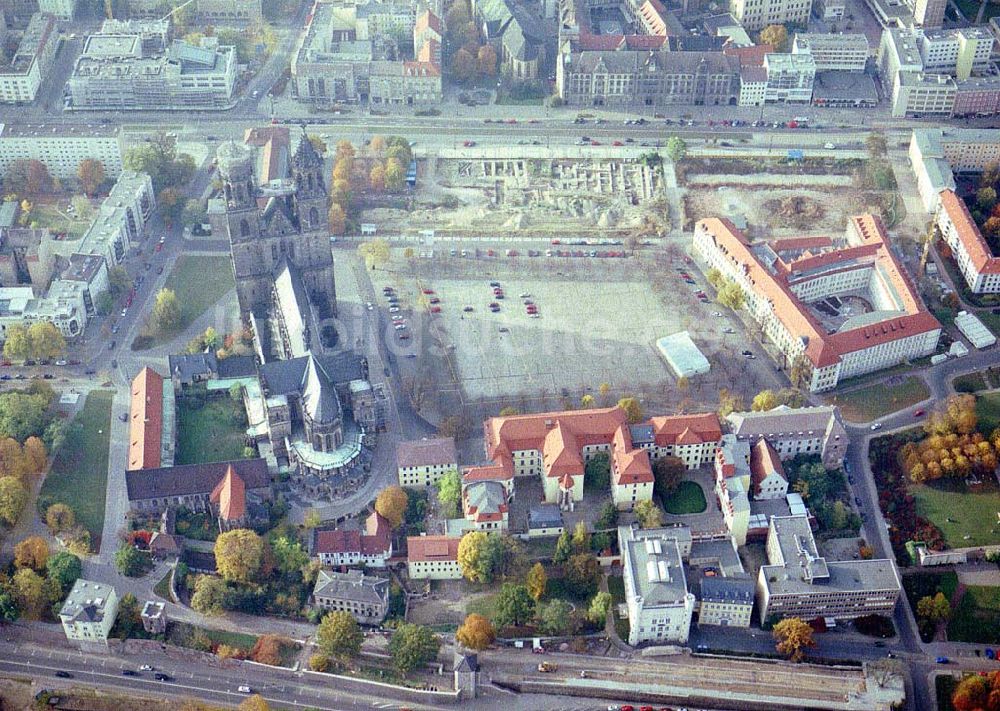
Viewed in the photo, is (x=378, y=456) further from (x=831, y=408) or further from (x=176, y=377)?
(x=831, y=408)

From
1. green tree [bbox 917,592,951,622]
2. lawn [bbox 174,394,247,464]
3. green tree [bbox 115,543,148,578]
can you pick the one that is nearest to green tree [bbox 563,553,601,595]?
green tree [bbox 917,592,951,622]

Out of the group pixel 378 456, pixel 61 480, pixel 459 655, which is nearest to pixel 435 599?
pixel 459 655

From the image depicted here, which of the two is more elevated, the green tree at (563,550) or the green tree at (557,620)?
the green tree at (563,550)

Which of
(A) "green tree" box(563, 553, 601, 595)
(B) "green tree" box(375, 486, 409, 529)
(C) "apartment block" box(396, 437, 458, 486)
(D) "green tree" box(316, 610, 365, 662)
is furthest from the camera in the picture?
(C) "apartment block" box(396, 437, 458, 486)

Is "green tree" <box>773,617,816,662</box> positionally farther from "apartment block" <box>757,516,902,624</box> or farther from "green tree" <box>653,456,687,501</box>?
"green tree" <box>653,456,687,501</box>

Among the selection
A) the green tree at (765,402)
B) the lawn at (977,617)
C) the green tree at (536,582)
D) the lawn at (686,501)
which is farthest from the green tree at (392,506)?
the lawn at (977,617)

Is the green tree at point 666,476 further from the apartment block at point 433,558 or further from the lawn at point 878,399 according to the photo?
the lawn at point 878,399

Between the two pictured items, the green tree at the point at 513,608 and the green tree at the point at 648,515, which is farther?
the green tree at the point at 648,515

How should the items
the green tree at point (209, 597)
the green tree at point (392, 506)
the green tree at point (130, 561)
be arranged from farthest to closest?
1. the green tree at point (392, 506)
2. the green tree at point (130, 561)
3. the green tree at point (209, 597)
